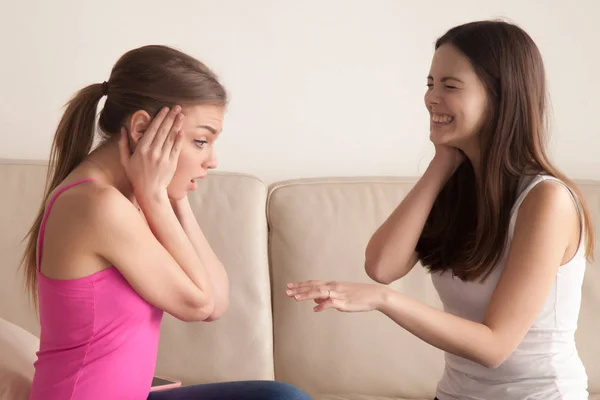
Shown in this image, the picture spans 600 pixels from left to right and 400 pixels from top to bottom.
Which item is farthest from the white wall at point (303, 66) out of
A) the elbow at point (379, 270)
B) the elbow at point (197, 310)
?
the elbow at point (197, 310)

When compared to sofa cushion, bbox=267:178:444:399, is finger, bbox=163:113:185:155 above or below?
above

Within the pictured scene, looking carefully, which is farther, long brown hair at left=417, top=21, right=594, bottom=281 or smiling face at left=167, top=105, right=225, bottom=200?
long brown hair at left=417, top=21, right=594, bottom=281

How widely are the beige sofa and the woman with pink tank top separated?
0.64 metres

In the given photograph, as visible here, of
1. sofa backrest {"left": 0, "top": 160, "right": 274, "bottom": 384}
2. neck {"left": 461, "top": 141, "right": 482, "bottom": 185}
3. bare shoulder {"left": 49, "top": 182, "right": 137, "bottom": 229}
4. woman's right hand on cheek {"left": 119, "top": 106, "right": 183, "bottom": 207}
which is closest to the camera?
bare shoulder {"left": 49, "top": 182, "right": 137, "bottom": 229}

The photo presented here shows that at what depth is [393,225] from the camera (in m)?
1.87

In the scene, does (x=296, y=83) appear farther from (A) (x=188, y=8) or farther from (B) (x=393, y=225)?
(B) (x=393, y=225)

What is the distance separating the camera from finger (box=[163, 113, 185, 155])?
1490 millimetres

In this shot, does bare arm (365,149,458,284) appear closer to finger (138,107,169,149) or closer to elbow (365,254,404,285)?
elbow (365,254,404,285)

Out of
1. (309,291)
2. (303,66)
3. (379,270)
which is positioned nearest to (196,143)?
(309,291)

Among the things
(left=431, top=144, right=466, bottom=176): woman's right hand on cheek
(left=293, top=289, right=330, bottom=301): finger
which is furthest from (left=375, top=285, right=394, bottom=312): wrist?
(left=431, top=144, right=466, bottom=176): woman's right hand on cheek

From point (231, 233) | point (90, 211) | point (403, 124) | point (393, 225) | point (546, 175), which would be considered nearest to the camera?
point (90, 211)

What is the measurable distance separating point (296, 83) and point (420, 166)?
0.51m

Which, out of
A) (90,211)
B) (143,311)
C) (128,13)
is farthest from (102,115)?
(128,13)

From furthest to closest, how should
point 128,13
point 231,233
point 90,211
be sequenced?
1. point 128,13
2. point 231,233
3. point 90,211
